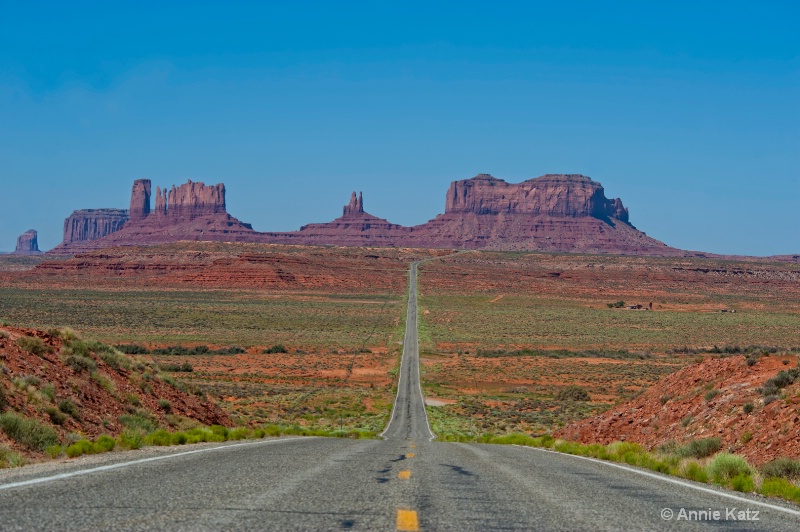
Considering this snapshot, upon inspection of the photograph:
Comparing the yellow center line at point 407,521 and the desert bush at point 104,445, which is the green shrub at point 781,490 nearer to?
the yellow center line at point 407,521

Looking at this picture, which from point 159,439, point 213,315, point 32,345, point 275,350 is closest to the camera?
point 159,439

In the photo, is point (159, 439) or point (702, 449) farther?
point (159, 439)

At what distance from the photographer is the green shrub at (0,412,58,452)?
1188 centimetres

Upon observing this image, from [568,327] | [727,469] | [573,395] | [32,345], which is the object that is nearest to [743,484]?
[727,469]

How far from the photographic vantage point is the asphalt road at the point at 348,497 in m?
6.26

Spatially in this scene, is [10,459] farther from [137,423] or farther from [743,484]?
[743,484]

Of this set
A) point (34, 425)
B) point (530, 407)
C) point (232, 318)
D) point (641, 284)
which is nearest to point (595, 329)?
point (232, 318)

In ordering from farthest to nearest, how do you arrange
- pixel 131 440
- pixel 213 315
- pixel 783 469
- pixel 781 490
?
pixel 213 315 → pixel 131 440 → pixel 783 469 → pixel 781 490

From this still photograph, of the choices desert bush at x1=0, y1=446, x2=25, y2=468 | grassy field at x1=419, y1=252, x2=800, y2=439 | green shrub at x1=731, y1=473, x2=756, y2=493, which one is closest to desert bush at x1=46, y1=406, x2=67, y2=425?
desert bush at x1=0, y1=446, x2=25, y2=468

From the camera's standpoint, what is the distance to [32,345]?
16.7 meters

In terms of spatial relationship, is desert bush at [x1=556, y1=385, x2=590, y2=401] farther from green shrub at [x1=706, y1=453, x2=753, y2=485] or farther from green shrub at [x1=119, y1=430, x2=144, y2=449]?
green shrub at [x1=706, y1=453, x2=753, y2=485]

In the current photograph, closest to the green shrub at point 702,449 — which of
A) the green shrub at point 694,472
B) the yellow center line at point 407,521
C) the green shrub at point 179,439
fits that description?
the green shrub at point 694,472

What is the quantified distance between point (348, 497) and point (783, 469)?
6.75m

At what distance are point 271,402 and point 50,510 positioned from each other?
112 feet
